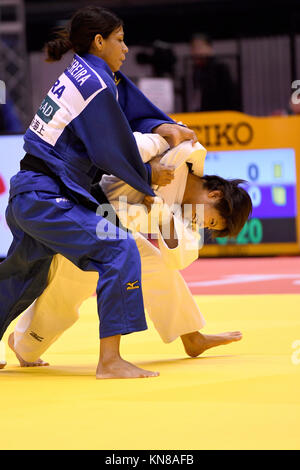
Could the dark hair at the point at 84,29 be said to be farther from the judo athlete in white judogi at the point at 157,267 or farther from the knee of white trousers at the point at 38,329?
the knee of white trousers at the point at 38,329

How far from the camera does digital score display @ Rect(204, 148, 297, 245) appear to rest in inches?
301

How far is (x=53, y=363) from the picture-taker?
3.07 metres

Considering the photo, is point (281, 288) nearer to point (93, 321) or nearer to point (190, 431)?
point (93, 321)

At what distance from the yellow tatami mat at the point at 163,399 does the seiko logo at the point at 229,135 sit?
14.4ft

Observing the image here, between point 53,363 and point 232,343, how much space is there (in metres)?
0.79

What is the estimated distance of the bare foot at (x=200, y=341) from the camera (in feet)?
9.98

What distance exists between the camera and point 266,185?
7.64m

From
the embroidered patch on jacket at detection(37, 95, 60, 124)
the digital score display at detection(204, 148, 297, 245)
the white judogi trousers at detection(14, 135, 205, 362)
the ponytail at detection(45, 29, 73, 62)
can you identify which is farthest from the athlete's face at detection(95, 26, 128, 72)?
the digital score display at detection(204, 148, 297, 245)

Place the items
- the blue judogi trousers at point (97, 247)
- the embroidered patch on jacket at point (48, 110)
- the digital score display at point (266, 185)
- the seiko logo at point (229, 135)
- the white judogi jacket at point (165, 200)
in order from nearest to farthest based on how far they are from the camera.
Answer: the blue judogi trousers at point (97, 247) → the embroidered patch on jacket at point (48, 110) → the white judogi jacket at point (165, 200) → the digital score display at point (266, 185) → the seiko logo at point (229, 135)

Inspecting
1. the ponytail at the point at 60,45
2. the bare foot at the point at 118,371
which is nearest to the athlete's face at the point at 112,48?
the ponytail at the point at 60,45

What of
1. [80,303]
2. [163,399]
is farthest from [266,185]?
[163,399]

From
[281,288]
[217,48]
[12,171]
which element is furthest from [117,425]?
[217,48]

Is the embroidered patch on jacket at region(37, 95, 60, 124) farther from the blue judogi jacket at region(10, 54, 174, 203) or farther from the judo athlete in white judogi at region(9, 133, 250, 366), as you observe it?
the judo athlete in white judogi at region(9, 133, 250, 366)
